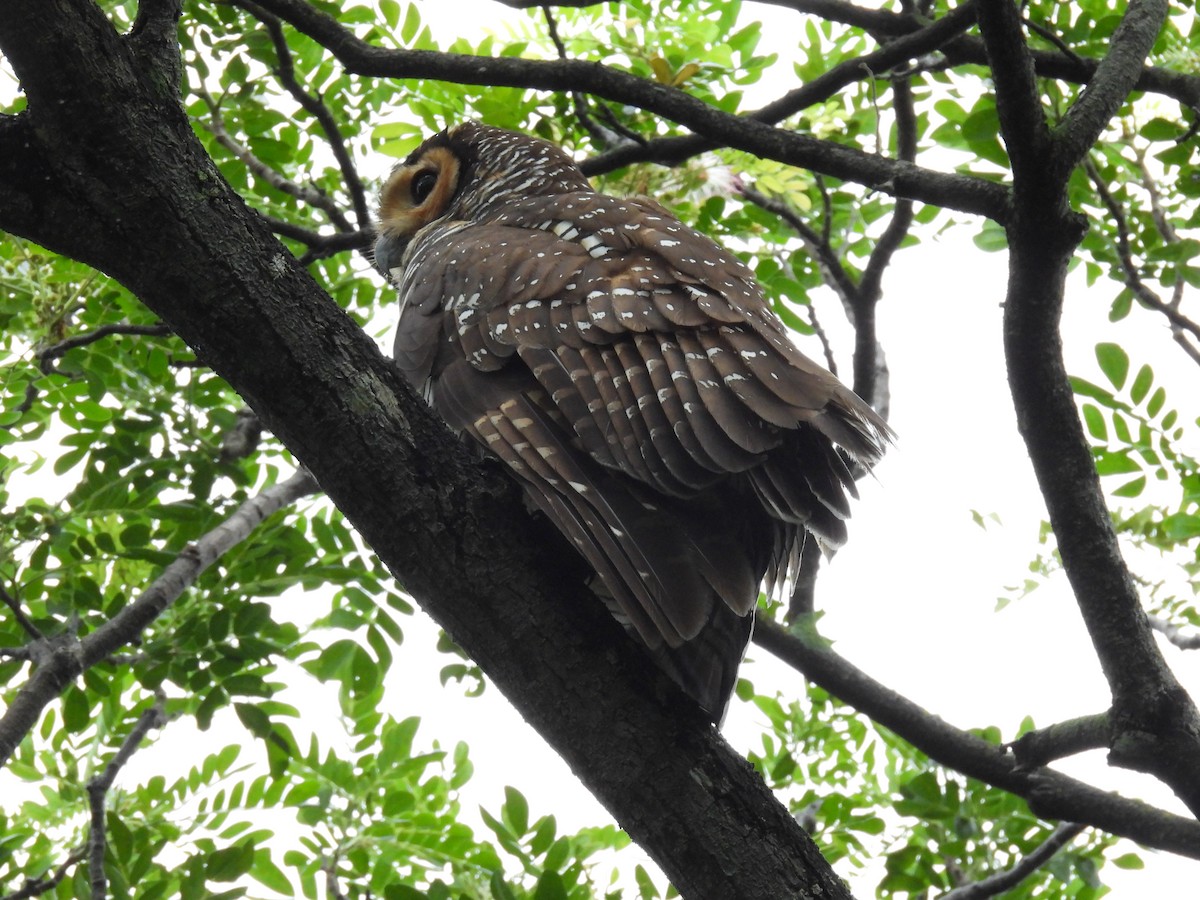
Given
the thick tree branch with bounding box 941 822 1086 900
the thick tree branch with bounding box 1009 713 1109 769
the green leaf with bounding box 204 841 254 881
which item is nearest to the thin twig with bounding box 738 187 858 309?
the thick tree branch with bounding box 1009 713 1109 769

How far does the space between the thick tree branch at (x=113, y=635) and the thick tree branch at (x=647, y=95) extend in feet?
4.70

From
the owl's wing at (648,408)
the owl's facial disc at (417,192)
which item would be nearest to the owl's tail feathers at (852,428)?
the owl's wing at (648,408)

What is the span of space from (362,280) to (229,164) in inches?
31.2

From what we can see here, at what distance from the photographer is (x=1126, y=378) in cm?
348

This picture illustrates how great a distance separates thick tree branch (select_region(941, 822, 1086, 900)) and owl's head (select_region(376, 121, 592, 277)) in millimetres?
2420

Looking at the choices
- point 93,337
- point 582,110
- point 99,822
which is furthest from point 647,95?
point 99,822

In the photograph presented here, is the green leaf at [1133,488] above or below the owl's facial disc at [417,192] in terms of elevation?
below

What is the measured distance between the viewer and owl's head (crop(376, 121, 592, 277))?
13.6ft

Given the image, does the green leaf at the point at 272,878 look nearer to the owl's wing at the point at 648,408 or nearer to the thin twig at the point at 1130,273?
the owl's wing at the point at 648,408

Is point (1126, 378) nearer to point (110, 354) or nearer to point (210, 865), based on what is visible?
point (210, 865)

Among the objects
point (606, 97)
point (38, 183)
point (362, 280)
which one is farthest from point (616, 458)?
point (362, 280)

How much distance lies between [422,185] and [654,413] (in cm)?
249

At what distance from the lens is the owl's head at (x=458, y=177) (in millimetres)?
4141

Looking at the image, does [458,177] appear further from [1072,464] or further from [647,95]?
[1072,464]
